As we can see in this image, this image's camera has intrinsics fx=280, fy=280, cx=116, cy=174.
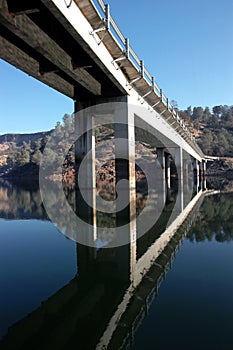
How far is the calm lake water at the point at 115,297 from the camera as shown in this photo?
359 cm

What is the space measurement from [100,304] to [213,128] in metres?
137

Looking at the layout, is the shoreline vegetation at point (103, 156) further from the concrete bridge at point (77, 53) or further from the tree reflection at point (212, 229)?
the tree reflection at point (212, 229)

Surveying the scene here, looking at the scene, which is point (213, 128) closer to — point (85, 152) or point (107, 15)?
point (85, 152)

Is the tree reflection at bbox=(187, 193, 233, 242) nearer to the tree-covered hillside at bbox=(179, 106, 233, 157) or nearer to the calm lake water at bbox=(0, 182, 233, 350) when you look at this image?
the calm lake water at bbox=(0, 182, 233, 350)

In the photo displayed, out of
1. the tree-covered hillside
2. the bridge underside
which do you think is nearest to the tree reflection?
the bridge underside

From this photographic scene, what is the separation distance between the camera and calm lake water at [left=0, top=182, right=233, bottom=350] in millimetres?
3588

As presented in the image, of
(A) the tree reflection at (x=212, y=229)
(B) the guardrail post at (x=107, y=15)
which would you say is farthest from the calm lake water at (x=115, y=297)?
(B) the guardrail post at (x=107, y=15)

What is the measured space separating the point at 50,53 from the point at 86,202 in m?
12.1

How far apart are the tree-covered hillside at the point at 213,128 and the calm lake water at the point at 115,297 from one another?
3696 inches

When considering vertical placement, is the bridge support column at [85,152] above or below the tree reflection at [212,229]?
above

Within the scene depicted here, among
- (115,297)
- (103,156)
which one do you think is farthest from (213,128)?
(115,297)

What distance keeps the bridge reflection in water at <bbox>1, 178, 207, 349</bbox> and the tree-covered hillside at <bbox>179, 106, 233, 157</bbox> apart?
94.8 meters

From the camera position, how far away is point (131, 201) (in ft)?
61.1

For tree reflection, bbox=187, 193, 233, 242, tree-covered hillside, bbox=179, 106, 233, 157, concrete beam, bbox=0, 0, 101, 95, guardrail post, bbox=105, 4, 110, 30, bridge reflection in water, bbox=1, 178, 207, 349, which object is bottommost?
bridge reflection in water, bbox=1, 178, 207, 349
